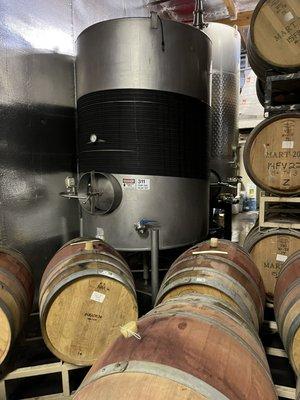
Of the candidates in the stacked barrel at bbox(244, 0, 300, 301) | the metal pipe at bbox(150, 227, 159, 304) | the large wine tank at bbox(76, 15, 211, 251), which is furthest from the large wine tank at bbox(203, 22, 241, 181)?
the metal pipe at bbox(150, 227, 159, 304)

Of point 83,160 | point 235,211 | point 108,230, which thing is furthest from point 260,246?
point 235,211

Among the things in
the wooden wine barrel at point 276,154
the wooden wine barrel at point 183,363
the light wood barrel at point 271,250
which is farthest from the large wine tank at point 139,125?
the wooden wine barrel at point 183,363

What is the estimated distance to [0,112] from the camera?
9.02ft

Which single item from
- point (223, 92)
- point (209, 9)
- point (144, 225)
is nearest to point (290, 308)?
point (144, 225)

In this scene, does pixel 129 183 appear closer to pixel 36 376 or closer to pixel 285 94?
pixel 36 376

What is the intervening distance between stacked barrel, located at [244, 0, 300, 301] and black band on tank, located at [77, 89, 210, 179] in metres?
0.62

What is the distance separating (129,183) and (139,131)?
47 cm

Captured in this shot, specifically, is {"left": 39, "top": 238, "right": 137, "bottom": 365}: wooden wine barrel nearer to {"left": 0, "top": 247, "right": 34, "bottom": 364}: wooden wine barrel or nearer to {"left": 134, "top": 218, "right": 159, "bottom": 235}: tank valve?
{"left": 0, "top": 247, "right": 34, "bottom": 364}: wooden wine barrel

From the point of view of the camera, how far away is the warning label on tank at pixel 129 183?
2.78 m

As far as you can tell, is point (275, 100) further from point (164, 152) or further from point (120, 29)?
point (120, 29)

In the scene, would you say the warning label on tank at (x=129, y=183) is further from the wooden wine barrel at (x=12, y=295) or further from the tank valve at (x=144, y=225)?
the wooden wine barrel at (x=12, y=295)

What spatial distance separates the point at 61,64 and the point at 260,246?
9.22 ft

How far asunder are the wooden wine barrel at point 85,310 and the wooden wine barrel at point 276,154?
1.57 m

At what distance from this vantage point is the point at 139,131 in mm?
2730
